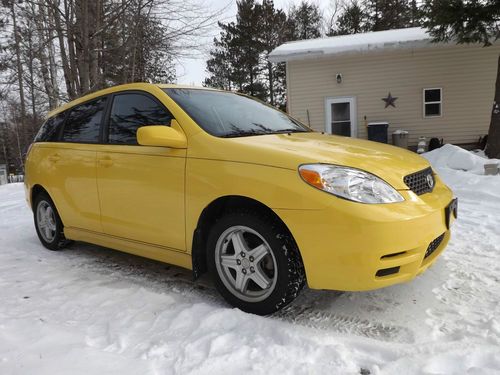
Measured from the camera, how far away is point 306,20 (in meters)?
35.2

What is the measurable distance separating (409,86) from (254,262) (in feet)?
43.8

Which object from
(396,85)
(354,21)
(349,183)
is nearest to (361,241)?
(349,183)

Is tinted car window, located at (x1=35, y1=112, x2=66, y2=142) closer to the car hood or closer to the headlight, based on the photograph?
the car hood

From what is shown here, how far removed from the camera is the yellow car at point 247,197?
2389 mm

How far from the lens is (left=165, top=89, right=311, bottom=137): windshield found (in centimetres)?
315

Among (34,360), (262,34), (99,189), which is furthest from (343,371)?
(262,34)

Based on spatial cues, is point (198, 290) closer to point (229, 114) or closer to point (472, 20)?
point (229, 114)

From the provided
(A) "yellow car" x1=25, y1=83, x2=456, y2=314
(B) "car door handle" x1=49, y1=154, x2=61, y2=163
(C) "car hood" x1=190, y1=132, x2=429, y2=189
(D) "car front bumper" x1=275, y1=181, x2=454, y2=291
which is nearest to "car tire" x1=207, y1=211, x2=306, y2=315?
(A) "yellow car" x1=25, y1=83, x2=456, y2=314

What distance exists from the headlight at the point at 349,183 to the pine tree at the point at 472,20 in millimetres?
9575

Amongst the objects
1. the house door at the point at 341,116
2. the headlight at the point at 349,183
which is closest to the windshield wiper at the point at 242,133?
the headlight at the point at 349,183

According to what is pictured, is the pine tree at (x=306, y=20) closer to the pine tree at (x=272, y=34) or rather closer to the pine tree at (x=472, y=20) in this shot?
the pine tree at (x=272, y=34)

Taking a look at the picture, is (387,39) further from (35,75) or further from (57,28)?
(35,75)

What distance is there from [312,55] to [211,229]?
12.5 meters

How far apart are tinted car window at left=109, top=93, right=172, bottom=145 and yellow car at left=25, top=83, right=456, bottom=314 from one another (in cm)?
1
